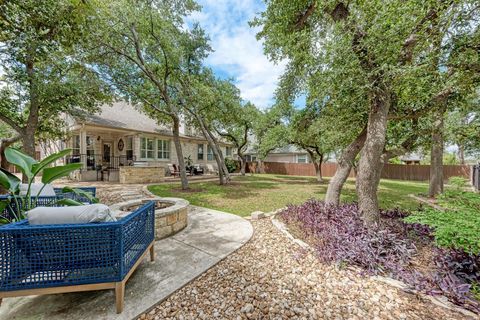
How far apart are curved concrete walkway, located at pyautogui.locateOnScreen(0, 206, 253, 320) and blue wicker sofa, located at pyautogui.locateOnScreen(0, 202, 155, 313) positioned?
25cm

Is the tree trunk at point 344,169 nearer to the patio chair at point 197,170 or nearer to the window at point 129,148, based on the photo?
the patio chair at point 197,170

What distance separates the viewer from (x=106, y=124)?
37.6 ft

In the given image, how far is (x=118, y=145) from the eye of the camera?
48.4 feet

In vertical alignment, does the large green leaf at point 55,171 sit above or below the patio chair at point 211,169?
above

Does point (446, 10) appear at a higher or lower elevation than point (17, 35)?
lower

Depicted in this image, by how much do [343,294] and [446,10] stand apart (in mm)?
4461

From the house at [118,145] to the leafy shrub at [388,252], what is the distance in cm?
1057

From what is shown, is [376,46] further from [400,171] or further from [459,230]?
[400,171]

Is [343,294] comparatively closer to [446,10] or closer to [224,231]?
[224,231]

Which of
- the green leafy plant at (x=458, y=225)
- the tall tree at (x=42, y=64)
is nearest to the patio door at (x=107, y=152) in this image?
the tall tree at (x=42, y=64)

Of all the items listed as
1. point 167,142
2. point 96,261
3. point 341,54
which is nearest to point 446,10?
point 341,54

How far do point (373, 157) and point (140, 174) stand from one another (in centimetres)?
1140

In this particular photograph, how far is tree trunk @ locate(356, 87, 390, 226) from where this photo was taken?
3889mm

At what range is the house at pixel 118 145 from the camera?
453 inches
